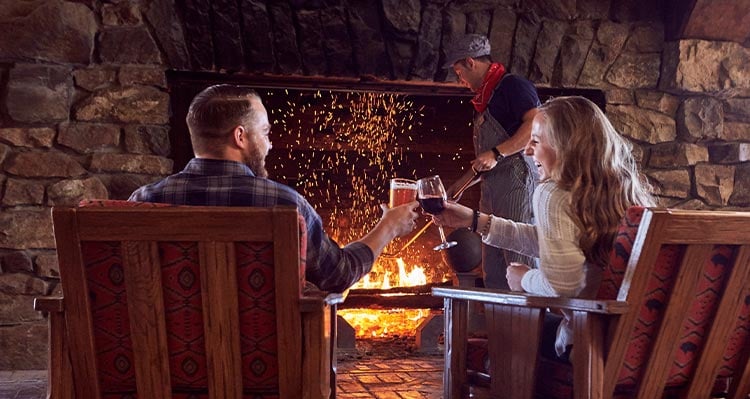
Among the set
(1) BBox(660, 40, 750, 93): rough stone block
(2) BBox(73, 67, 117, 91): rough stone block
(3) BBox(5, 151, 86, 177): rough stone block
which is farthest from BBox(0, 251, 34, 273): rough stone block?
(1) BBox(660, 40, 750, 93): rough stone block

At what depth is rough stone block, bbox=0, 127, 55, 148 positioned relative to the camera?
12.6ft

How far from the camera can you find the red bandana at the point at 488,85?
12.8ft

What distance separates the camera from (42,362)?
390 centimetres

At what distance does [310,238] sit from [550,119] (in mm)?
767

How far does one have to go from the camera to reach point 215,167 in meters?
2.12

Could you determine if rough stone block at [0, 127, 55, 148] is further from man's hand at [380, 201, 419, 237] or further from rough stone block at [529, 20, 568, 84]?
rough stone block at [529, 20, 568, 84]

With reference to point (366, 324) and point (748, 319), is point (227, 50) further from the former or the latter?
point (748, 319)

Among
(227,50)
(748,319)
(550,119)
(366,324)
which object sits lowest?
(366,324)

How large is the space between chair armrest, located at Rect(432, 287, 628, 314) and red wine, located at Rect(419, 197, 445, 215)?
0.86ft

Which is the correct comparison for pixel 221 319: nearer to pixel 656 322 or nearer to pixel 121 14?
pixel 656 322

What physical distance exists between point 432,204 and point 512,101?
140 centimetres

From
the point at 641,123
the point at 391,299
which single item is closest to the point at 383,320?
the point at 391,299

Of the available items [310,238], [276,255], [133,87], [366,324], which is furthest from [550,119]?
Result: [366,324]

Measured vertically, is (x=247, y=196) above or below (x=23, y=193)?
above
